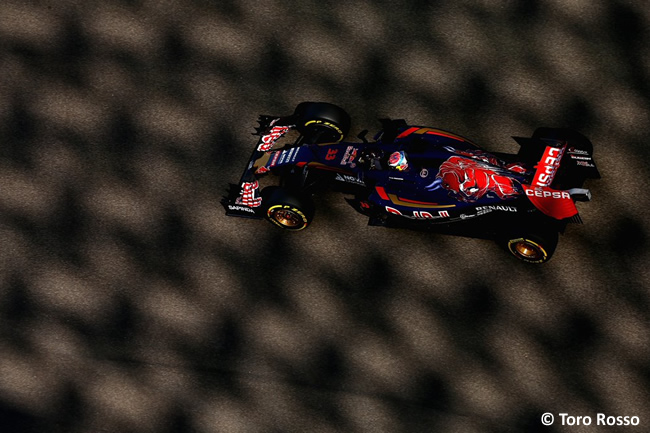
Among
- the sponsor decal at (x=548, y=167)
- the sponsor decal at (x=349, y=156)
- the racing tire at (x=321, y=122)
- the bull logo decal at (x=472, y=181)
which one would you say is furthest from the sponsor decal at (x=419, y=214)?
the racing tire at (x=321, y=122)

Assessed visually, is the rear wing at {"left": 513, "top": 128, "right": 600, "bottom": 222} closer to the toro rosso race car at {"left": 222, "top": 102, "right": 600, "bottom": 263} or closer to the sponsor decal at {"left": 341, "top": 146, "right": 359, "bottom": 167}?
the toro rosso race car at {"left": 222, "top": 102, "right": 600, "bottom": 263}

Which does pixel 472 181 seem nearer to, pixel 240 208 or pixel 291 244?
pixel 291 244

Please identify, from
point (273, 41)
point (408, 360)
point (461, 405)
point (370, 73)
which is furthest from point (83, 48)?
point (461, 405)

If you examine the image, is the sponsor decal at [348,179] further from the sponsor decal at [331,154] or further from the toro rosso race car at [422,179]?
the sponsor decal at [331,154]

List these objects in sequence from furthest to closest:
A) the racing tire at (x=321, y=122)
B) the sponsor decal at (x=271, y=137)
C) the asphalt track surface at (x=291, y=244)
→ the sponsor decal at (x=271, y=137)
the racing tire at (x=321, y=122)
the asphalt track surface at (x=291, y=244)

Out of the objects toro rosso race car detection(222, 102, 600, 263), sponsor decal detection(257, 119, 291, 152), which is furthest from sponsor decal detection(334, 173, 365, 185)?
sponsor decal detection(257, 119, 291, 152)

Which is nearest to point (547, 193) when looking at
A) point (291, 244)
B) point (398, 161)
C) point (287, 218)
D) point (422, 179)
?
point (422, 179)
